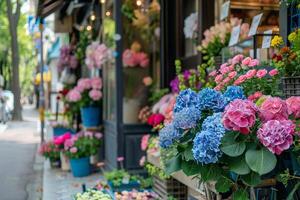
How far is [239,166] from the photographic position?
2.62m

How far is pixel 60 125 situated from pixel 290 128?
10.4 m

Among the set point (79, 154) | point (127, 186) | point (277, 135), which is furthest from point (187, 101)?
point (79, 154)

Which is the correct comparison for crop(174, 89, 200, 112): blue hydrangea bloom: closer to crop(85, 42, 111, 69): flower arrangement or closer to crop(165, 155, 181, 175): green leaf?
crop(165, 155, 181, 175): green leaf

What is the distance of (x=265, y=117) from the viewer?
8.91 ft

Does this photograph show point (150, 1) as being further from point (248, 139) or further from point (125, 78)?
point (248, 139)

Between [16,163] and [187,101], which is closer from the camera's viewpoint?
[187,101]

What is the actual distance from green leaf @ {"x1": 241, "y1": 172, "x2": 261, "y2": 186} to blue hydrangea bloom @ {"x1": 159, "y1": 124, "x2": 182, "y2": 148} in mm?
506

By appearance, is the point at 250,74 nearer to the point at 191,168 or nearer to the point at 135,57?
the point at 191,168

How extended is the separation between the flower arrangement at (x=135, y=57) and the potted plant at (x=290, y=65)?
171 inches

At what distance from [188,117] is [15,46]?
78.7 ft

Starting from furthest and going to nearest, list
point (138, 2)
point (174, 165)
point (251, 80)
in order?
point (138, 2)
point (251, 80)
point (174, 165)

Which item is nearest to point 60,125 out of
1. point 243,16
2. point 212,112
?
point 243,16

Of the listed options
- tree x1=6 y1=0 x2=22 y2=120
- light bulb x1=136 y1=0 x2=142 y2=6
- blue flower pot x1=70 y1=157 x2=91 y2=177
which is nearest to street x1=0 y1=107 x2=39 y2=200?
blue flower pot x1=70 y1=157 x2=91 y2=177

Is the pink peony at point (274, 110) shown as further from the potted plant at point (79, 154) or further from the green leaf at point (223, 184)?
the potted plant at point (79, 154)
